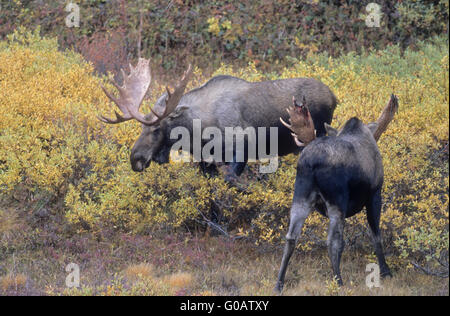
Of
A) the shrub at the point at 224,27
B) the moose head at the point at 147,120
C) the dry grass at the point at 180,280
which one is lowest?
the dry grass at the point at 180,280

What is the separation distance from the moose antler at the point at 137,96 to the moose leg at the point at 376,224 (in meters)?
2.70

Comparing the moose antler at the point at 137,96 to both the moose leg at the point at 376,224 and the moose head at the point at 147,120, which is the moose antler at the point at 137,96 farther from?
the moose leg at the point at 376,224

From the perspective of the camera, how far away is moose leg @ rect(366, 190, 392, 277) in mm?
7055

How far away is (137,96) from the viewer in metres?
9.10

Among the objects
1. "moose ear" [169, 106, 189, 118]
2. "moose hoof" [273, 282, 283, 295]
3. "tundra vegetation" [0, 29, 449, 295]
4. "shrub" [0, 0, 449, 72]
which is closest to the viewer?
"moose hoof" [273, 282, 283, 295]

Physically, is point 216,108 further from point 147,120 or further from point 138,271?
point 138,271

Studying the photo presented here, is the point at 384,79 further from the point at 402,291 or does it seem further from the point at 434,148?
the point at 402,291

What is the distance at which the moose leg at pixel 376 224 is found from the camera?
705cm

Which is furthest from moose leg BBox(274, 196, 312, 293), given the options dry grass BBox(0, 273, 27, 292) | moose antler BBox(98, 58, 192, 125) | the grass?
dry grass BBox(0, 273, 27, 292)

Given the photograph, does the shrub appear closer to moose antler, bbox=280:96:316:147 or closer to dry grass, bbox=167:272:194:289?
dry grass, bbox=167:272:194:289

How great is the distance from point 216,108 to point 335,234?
291 centimetres

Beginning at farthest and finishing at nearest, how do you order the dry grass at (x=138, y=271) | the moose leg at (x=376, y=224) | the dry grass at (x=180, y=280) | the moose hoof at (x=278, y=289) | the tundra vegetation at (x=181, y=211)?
the dry grass at (x=138, y=271) < the tundra vegetation at (x=181, y=211) < the dry grass at (x=180, y=280) < the moose leg at (x=376, y=224) < the moose hoof at (x=278, y=289)

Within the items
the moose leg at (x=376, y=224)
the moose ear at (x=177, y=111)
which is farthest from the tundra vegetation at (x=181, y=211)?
the moose ear at (x=177, y=111)

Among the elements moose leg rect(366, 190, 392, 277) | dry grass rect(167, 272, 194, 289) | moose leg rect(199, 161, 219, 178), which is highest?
moose leg rect(199, 161, 219, 178)
